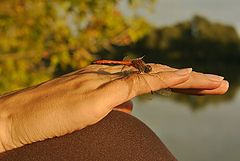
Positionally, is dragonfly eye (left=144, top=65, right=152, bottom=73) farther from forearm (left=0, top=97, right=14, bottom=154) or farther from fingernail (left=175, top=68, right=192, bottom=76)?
forearm (left=0, top=97, right=14, bottom=154)

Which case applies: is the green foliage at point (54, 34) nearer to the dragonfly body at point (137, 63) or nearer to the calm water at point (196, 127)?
the dragonfly body at point (137, 63)

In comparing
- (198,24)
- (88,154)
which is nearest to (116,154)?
(88,154)

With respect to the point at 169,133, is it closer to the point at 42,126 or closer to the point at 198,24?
the point at 42,126

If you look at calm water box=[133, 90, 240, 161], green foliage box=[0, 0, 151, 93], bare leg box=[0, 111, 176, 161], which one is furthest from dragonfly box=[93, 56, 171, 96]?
calm water box=[133, 90, 240, 161]

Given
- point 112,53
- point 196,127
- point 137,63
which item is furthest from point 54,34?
point 196,127

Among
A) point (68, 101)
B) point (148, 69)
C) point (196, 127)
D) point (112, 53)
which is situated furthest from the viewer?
point (196, 127)

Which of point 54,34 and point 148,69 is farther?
point 54,34

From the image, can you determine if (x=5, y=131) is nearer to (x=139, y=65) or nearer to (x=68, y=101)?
(x=68, y=101)
